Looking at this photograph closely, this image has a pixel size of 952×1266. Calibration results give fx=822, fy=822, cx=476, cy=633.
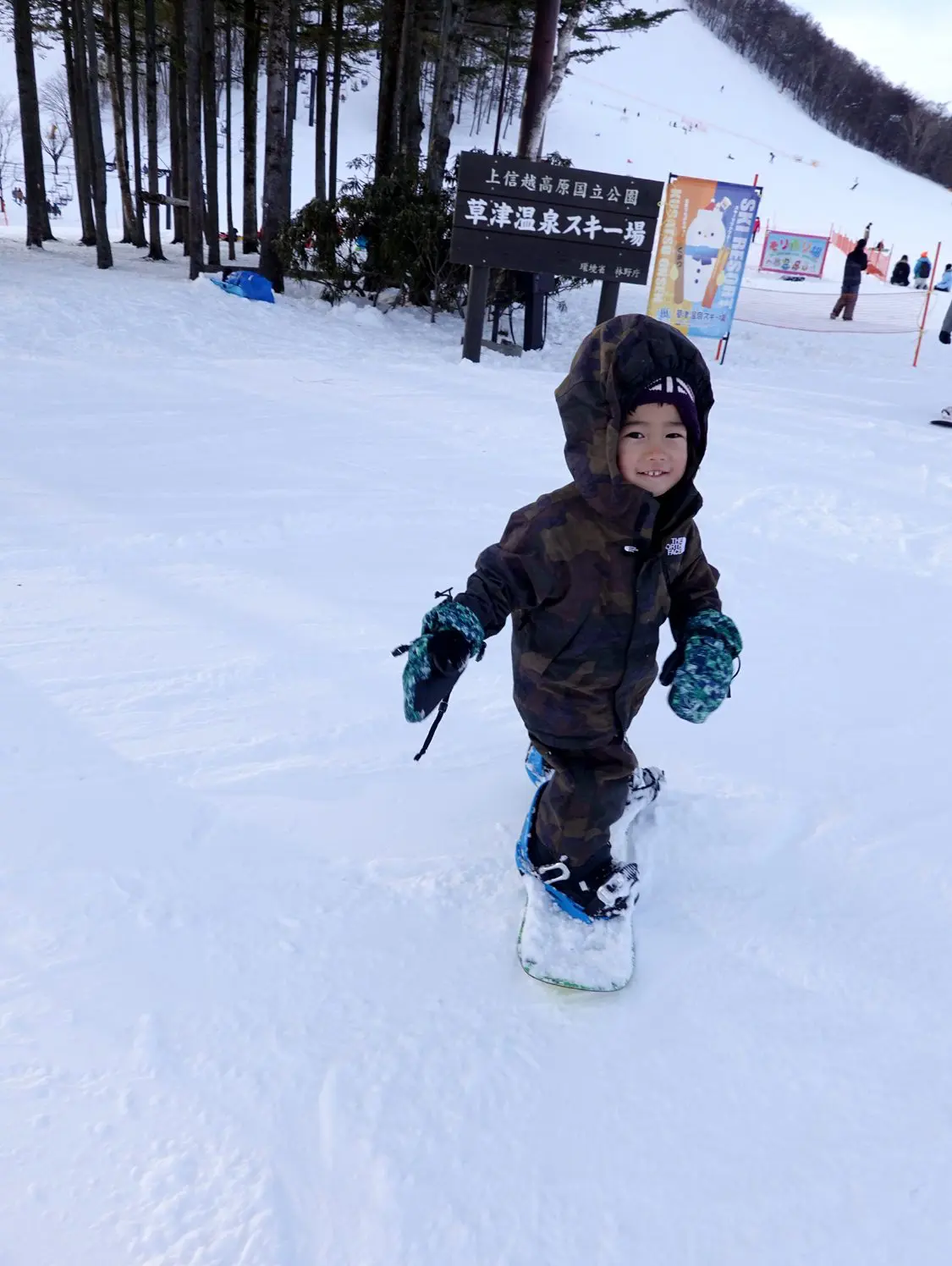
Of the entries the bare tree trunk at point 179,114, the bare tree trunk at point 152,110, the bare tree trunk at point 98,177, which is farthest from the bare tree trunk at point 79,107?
the bare tree trunk at point 179,114

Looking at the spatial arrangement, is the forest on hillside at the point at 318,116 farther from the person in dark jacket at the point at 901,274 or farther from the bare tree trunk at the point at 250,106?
the person in dark jacket at the point at 901,274

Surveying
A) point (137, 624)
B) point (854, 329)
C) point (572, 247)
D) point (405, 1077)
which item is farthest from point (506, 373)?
point (854, 329)

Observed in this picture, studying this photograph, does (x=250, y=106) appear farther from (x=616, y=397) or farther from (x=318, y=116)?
(x=616, y=397)

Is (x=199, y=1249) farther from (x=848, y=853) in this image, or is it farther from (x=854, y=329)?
(x=854, y=329)

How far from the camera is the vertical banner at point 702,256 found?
10359mm

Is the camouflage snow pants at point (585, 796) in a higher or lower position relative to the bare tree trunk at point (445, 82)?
lower

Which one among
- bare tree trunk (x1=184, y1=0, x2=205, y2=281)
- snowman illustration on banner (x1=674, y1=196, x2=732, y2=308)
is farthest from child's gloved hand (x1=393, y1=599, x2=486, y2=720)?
bare tree trunk (x1=184, y1=0, x2=205, y2=281)

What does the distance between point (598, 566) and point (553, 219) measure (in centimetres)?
794

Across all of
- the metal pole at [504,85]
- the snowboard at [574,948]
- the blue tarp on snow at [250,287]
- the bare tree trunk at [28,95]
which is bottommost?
the snowboard at [574,948]

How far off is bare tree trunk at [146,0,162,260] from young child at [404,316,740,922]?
49.6 feet

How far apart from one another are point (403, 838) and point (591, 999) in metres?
0.65

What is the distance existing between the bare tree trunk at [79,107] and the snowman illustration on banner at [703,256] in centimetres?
931

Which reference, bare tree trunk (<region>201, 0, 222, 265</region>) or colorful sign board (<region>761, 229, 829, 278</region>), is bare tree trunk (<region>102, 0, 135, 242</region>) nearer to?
bare tree trunk (<region>201, 0, 222, 265</region>)

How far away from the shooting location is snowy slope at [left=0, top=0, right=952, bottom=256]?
5162 cm
